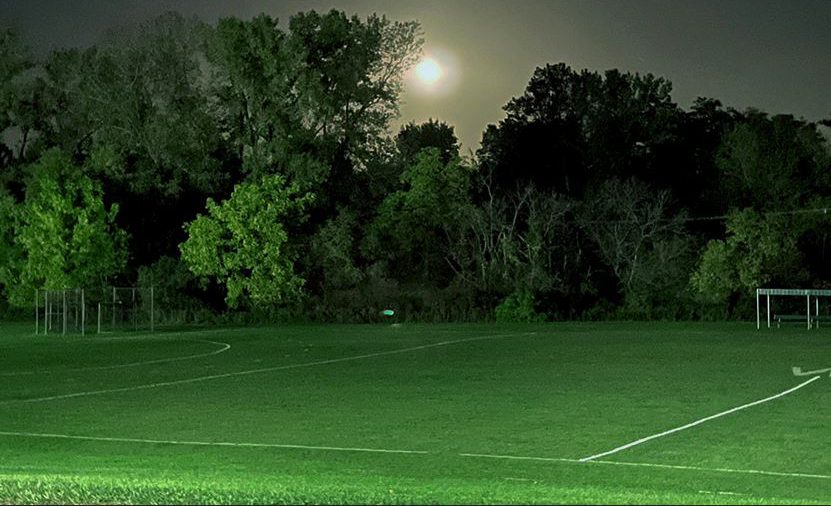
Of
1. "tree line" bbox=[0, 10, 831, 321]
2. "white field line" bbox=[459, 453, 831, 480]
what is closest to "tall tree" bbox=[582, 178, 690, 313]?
"tree line" bbox=[0, 10, 831, 321]

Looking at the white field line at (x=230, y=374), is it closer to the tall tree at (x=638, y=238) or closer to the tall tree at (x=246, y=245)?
the tall tree at (x=246, y=245)

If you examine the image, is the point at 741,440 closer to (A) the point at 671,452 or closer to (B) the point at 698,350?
(A) the point at 671,452

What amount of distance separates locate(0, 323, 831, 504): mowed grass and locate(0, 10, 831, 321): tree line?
86.3ft

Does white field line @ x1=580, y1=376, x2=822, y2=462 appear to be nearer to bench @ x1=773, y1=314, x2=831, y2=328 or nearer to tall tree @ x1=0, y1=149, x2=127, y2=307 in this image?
bench @ x1=773, y1=314, x2=831, y2=328

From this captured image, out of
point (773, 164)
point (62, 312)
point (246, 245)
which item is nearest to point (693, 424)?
point (62, 312)

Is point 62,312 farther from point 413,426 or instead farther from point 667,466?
point 667,466

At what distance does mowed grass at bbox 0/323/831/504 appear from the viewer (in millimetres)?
13117

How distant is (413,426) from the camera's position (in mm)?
20844

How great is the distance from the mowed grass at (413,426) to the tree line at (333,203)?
2632 centimetres

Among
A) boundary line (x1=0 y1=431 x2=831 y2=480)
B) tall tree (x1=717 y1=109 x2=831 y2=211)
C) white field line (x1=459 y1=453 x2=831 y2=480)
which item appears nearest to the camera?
white field line (x1=459 y1=453 x2=831 y2=480)

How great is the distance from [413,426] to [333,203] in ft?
181

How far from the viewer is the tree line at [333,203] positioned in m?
67.1

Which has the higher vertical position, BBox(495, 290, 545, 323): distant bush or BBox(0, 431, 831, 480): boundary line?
BBox(495, 290, 545, 323): distant bush

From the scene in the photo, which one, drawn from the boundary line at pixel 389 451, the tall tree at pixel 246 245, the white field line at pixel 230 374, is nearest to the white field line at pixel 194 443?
the boundary line at pixel 389 451
